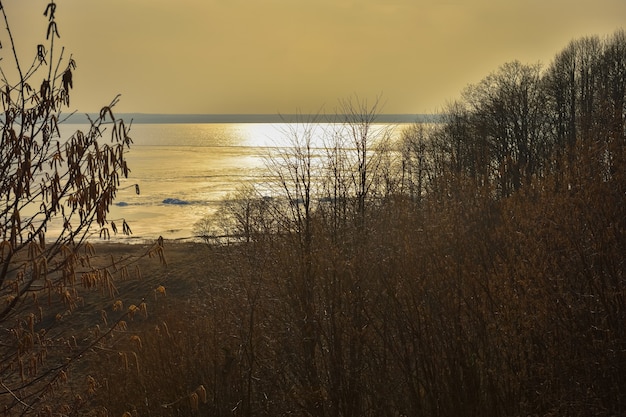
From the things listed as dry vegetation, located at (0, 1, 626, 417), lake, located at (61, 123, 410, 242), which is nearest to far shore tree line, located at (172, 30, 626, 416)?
dry vegetation, located at (0, 1, 626, 417)

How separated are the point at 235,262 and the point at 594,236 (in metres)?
16.9

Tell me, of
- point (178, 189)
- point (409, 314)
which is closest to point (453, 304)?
point (409, 314)

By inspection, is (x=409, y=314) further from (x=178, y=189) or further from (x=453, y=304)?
(x=178, y=189)

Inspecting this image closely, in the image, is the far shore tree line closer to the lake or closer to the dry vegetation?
the dry vegetation

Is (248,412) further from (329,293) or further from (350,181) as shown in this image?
(350,181)

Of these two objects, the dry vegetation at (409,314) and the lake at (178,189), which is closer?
the dry vegetation at (409,314)

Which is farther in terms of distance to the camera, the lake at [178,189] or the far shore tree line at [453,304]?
the lake at [178,189]

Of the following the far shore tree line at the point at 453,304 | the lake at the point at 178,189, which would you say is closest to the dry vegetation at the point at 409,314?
the far shore tree line at the point at 453,304

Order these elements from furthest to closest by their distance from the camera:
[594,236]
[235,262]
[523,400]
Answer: [235,262] < [523,400] < [594,236]

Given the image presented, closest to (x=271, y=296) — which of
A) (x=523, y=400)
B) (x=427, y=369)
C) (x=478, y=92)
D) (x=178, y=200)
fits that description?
(x=427, y=369)

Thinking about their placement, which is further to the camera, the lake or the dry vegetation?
the lake

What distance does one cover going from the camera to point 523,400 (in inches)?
503

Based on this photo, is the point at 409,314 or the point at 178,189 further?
the point at 178,189

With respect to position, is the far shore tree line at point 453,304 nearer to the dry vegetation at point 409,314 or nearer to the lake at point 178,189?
the dry vegetation at point 409,314
